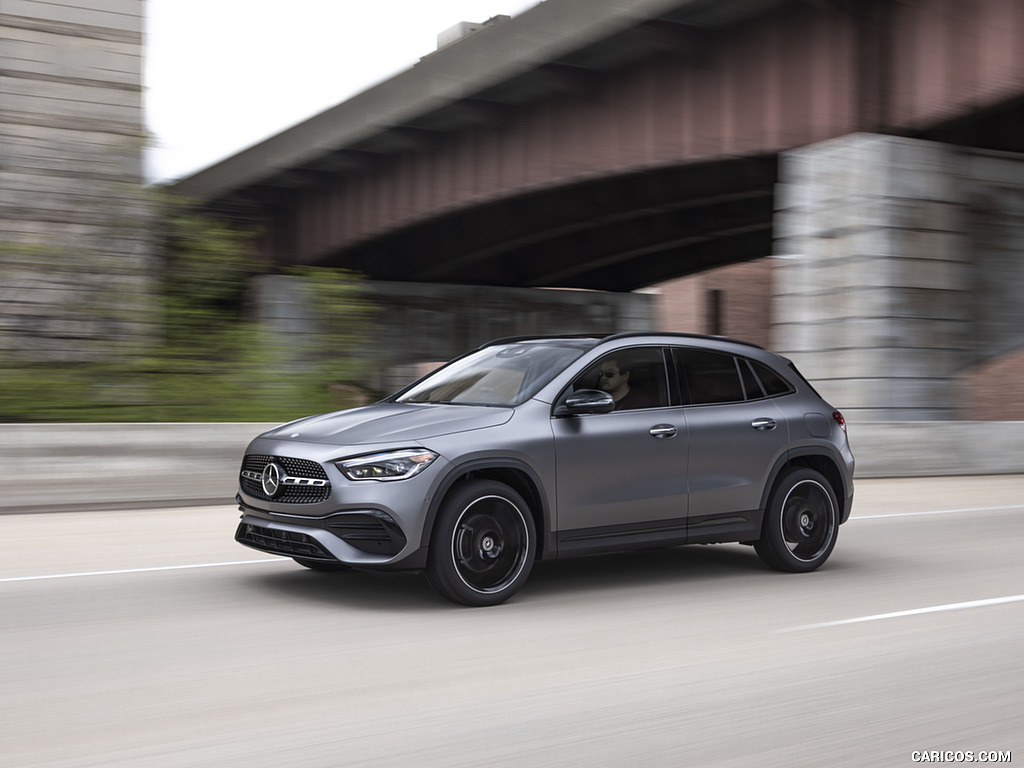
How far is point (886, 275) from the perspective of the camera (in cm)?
1959

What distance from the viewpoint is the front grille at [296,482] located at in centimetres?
672

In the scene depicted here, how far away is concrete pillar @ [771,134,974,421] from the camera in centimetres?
1961

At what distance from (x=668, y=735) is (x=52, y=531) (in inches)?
286

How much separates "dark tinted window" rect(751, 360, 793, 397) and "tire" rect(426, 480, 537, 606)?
2.40 m

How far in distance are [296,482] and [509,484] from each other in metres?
1.23

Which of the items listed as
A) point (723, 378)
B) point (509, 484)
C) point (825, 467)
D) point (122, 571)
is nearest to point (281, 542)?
point (509, 484)

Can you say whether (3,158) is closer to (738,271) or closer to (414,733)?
(414,733)

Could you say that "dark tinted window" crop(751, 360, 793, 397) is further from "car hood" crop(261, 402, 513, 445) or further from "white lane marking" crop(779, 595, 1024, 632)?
"car hood" crop(261, 402, 513, 445)

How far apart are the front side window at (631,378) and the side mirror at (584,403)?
20cm

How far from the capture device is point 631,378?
779cm

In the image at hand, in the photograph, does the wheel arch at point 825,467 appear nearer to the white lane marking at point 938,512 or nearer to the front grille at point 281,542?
the front grille at point 281,542

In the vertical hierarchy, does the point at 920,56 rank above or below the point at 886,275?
above

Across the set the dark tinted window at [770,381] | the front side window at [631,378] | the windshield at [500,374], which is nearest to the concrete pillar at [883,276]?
the dark tinted window at [770,381]

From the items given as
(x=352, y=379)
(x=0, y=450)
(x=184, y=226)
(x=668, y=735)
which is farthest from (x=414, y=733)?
(x=184, y=226)
